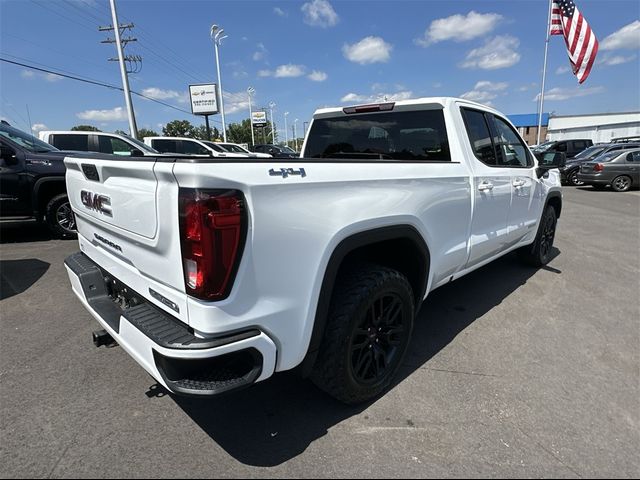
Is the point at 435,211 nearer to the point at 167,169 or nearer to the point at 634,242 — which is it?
the point at 167,169

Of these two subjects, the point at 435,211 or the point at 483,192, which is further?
the point at 483,192

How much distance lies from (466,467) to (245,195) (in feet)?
5.75

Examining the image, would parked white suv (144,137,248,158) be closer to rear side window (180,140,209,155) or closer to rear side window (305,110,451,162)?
rear side window (180,140,209,155)

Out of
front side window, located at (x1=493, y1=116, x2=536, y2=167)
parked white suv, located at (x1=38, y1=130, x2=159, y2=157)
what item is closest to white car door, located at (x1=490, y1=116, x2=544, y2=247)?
front side window, located at (x1=493, y1=116, x2=536, y2=167)

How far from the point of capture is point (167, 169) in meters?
1.58

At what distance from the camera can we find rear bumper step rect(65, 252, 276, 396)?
162 cm

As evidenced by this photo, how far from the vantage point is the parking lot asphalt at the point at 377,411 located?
77.5 inches

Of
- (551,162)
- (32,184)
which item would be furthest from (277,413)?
(32,184)

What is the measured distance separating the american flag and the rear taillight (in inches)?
806

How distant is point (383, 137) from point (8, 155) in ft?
19.3

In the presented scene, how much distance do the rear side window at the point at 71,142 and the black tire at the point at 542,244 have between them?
10.3 m

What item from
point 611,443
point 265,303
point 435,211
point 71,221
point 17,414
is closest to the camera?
point 265,303

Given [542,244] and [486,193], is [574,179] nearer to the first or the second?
[542,244]

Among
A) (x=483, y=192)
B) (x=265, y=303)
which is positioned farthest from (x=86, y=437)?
(x=483, y=192)
